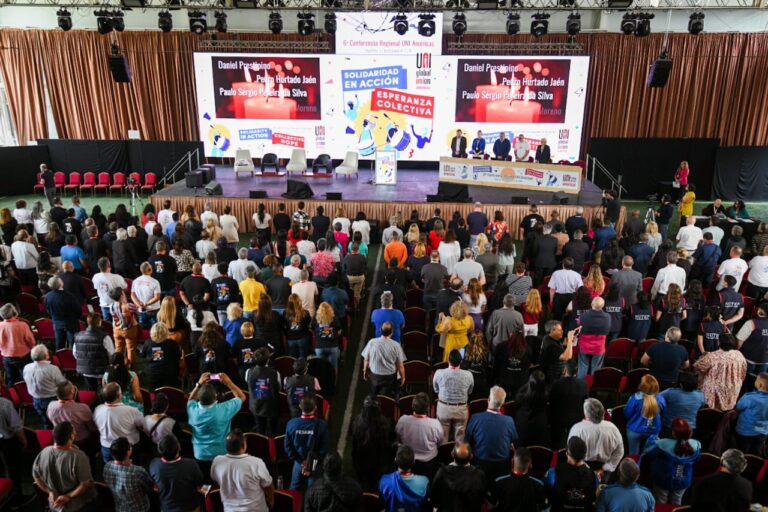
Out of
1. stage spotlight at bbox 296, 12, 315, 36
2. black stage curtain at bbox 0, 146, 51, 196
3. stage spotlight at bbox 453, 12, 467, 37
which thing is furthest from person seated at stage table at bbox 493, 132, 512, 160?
black stage curtain at bbox 0, 146, 51, 196

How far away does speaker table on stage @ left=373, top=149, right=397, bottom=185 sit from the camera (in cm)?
1554

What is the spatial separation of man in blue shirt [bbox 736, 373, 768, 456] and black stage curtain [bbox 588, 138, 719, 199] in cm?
1447

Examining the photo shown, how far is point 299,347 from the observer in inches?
268

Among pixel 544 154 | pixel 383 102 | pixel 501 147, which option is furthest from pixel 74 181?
pixel 544 154

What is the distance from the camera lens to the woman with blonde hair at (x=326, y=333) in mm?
6348

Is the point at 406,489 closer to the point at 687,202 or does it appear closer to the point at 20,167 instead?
the point at 687,202

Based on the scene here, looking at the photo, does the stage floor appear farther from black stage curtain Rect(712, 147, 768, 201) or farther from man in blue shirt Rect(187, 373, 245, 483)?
man in blue shirt Rect(187, 373, 245, 483)

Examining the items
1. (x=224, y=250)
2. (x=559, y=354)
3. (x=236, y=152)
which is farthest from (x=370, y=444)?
(x=236, y=152)

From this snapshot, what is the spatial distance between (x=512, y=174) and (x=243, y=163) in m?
7.65

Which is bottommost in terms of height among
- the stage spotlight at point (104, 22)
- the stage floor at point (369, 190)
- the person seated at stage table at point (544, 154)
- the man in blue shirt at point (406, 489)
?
the man in blue shirt at point (406, 489)

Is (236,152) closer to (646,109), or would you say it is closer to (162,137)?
(162,137)

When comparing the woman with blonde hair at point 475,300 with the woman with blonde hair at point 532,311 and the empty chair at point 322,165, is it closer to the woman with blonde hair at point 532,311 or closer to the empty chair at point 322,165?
the woman with blonde hair at point 532,311

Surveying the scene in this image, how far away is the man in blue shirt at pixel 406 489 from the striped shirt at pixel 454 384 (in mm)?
1228

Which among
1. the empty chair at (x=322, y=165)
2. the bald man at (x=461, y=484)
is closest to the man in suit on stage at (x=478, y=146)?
the empty chair at (x=322, y=165)
